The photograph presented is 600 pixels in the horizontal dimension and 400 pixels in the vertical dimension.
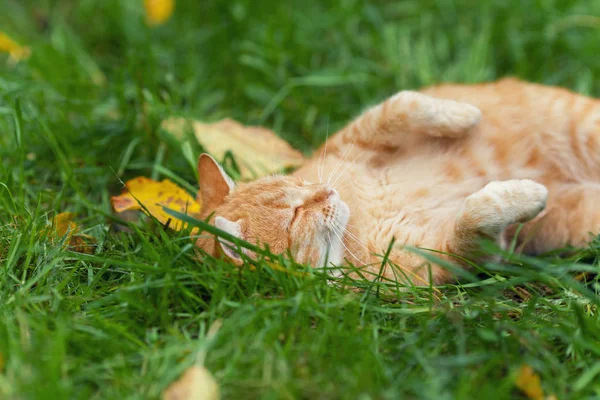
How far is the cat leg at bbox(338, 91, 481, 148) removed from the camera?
3.32 meters

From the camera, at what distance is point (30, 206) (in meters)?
3.43

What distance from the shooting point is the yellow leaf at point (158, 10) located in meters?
5.06

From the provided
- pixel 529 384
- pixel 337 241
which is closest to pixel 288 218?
pixel 337 241

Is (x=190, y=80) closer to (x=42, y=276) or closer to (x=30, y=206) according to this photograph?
(x=30, y=206)

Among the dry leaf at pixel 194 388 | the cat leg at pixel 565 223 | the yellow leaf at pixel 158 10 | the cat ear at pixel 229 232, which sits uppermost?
the yellow leaf at pixel 158 10

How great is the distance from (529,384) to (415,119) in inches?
63.7

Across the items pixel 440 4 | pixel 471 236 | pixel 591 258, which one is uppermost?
pixel 440 4

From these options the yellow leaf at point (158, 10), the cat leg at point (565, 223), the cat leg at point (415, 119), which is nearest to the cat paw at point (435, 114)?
the cat leg at point (415, 119)

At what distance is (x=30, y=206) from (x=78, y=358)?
1496 millimetres

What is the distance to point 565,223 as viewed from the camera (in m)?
3.29

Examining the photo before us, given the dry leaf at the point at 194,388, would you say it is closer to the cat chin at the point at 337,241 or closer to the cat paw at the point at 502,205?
the cat chin at the point at 337,241

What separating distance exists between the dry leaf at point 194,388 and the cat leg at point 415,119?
1.84 meters

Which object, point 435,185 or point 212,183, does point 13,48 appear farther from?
point 435,185

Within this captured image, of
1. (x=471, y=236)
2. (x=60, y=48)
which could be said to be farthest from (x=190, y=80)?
(x=471, y=236)
